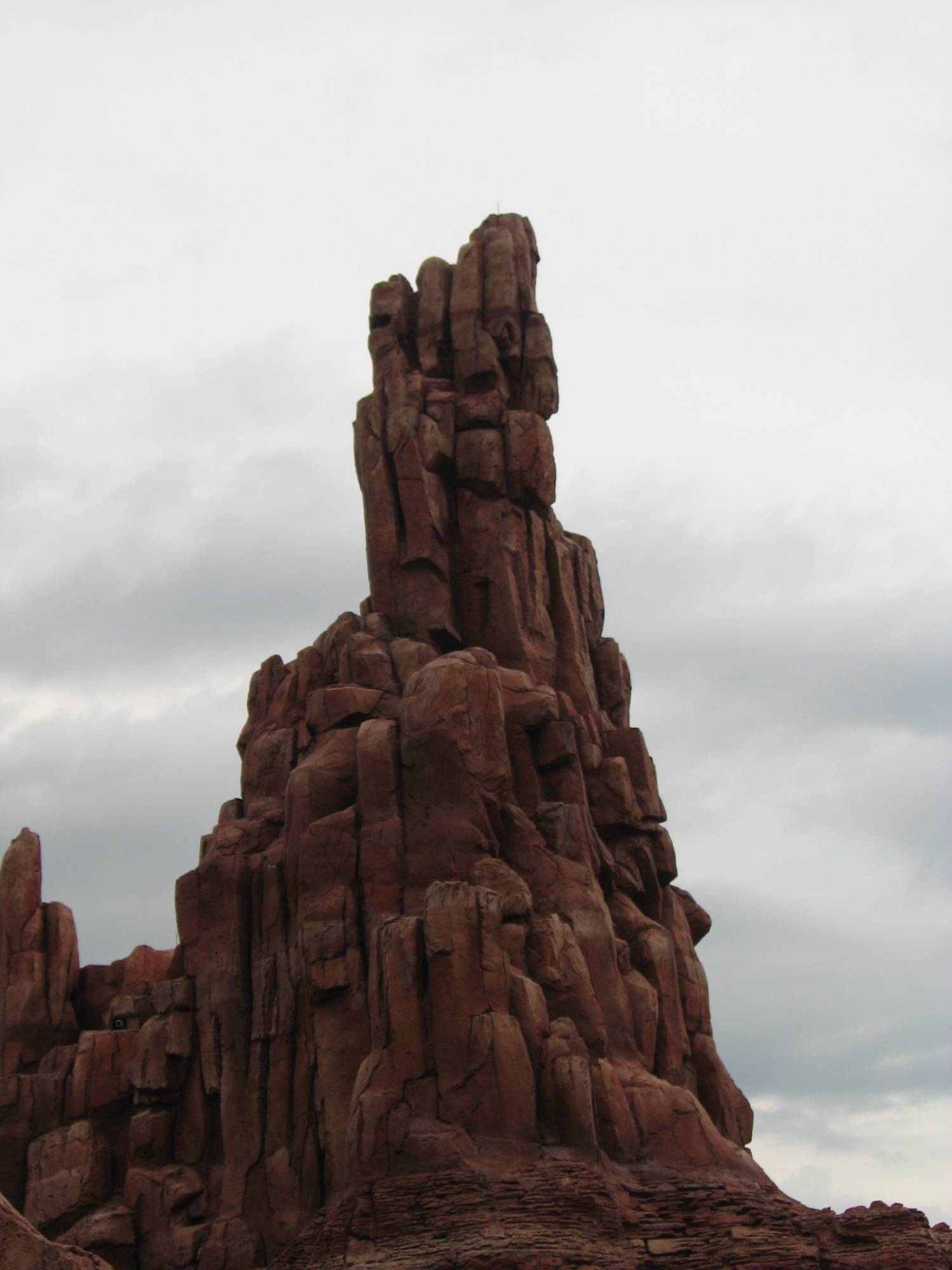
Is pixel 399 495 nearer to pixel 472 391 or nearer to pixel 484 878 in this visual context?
pixel 472 391

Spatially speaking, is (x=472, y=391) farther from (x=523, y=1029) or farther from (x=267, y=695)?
(x=523, y=1029)

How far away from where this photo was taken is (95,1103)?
215ft

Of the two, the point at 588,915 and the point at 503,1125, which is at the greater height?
the point at 588,915

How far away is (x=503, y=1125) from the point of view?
53.5 metres

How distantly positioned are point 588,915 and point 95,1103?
1720cm

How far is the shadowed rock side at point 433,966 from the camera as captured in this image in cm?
5334

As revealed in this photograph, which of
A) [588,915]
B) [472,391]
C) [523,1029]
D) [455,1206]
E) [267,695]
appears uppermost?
[472,391]

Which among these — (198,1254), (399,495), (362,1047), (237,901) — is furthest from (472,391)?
(198,1254)

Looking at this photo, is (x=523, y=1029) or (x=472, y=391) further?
(x=472, y=391)

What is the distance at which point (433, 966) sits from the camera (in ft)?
181

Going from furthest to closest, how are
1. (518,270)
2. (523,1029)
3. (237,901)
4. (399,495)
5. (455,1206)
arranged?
(518,270), (399,495), (237,901), (523,1029), (455,1206)

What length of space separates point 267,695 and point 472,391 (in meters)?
13.2

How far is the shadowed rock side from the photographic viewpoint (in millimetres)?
53344

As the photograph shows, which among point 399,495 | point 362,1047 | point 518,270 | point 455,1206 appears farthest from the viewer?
point 518,270
